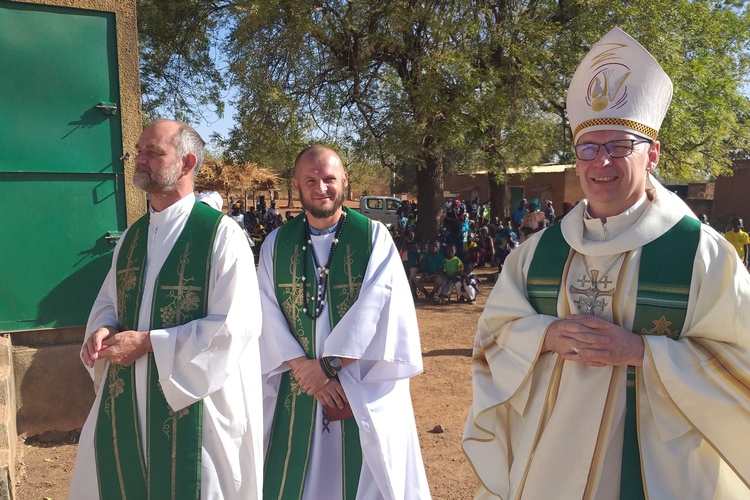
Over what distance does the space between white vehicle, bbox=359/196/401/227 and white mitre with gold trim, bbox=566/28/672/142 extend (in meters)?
21.4

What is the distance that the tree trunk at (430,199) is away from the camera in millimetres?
13602

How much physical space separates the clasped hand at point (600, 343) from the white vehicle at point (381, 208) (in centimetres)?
2167

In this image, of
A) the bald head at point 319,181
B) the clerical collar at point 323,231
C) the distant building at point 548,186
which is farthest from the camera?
the distant building at point 548,186

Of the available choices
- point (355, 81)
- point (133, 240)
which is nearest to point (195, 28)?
point (355, 81)

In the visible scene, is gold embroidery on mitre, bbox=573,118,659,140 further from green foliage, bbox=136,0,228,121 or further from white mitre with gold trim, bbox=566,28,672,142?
green foliage, bbox=136,0,228,121

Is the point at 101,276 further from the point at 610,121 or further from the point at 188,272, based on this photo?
the point at 610,121

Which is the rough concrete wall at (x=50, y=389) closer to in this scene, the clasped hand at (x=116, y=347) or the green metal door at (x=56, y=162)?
the green metal door at (x=56, y=162)

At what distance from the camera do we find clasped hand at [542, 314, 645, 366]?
196 centimetres

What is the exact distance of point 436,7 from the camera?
10555 mm

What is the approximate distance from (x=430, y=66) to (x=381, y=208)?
569 inches

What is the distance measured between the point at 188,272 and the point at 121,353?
442 mm

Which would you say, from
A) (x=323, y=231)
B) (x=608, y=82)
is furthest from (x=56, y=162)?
(x=608, y=82)

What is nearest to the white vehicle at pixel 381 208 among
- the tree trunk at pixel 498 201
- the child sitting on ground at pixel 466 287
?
the tree trunk at pixel 498 201

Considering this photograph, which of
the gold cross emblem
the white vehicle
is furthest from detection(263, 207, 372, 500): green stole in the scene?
the white vehicle
